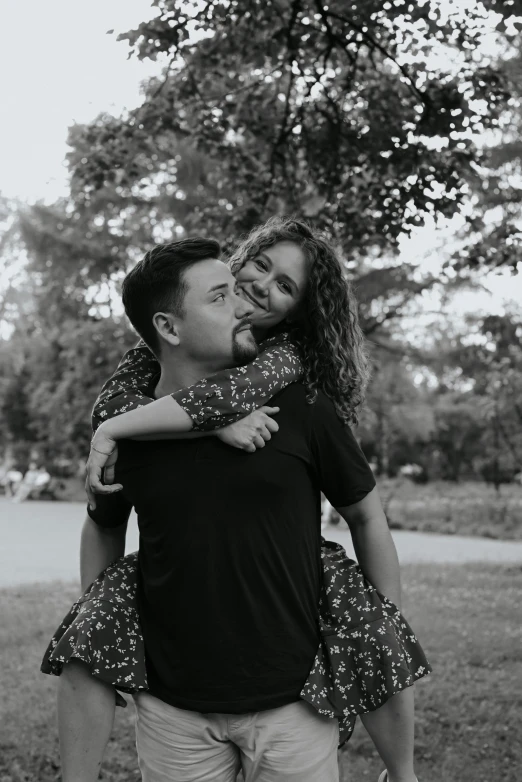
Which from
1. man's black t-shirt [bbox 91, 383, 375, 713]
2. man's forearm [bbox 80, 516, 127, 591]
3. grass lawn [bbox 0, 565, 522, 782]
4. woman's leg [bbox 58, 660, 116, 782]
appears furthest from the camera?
grass lawn [bbox 0, 565, 522, 782]

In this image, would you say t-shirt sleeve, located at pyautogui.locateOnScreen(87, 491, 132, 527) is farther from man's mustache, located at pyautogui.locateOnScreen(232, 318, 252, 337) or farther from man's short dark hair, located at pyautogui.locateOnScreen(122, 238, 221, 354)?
man's mustache, located at pyautogui.locateOnScreen(232, 318, 252, 337)

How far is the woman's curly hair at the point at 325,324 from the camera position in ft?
7.90

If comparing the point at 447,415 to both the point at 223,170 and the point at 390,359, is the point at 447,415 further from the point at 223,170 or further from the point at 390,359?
the point at 223,170

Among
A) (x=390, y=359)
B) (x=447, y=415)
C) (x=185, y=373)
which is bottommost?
(x=447, y=415)

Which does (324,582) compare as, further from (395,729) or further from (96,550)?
(96,550)

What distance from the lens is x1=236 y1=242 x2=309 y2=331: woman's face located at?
260cm

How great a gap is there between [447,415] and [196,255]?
27350mm

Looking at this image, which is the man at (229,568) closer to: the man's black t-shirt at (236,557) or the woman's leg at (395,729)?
the man's black t-shirt at (236,557)

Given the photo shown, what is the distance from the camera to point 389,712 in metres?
2.32

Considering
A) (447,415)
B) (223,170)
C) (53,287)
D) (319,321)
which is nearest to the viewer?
(319,321)

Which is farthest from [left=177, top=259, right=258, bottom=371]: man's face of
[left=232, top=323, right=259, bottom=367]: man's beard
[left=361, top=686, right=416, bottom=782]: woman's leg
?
[left=361, top=686, right=416, bottom=782]: woman's leg

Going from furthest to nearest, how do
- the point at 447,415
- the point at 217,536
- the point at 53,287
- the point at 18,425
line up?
1. the point at 18,425
2. the point at 447,415
3. the point at 53,287
4. the point at 217,536

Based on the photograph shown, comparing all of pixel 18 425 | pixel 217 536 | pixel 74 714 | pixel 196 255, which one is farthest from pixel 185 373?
pixel 18 425

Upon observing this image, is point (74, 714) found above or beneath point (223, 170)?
beneath
